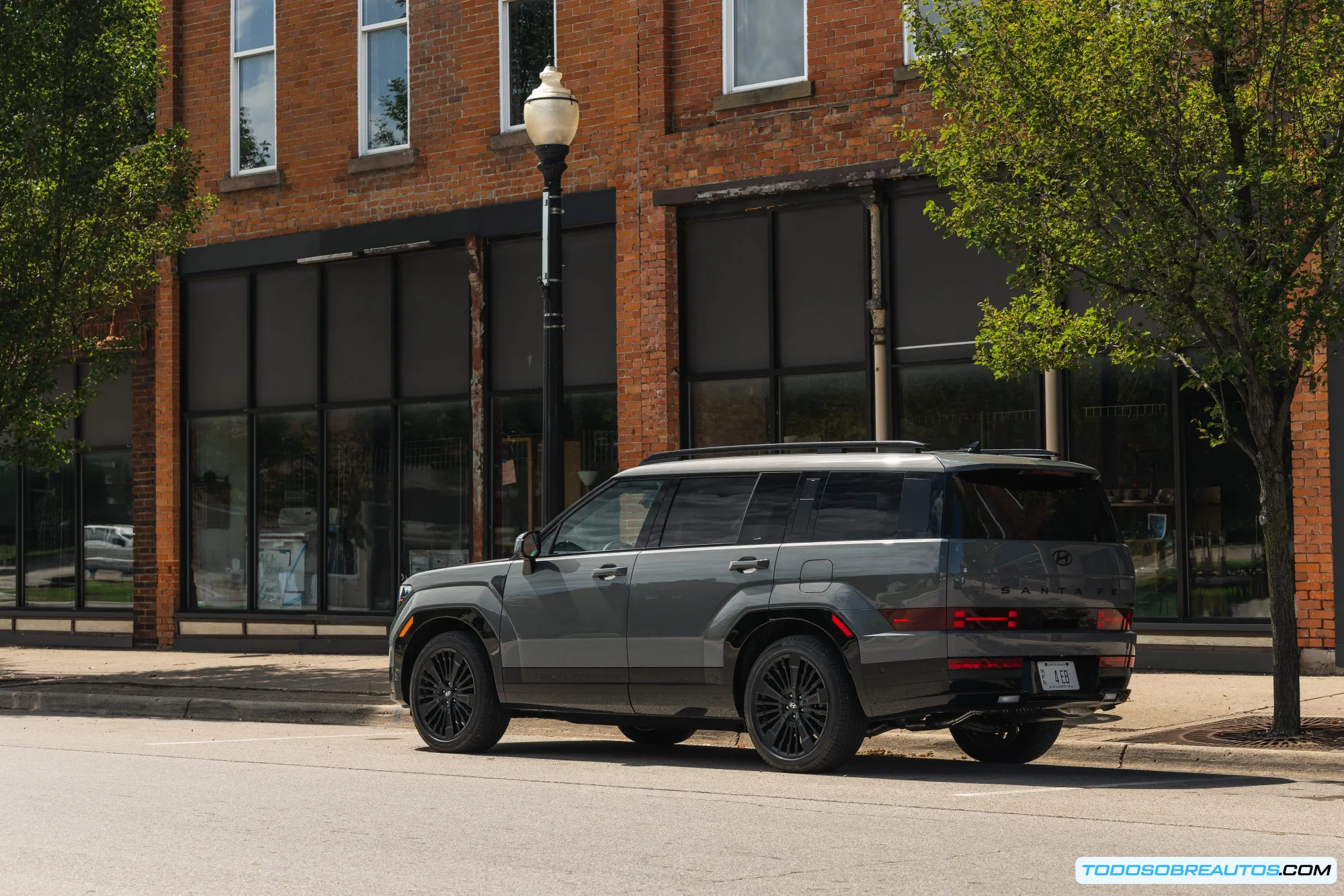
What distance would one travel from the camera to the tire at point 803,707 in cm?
959

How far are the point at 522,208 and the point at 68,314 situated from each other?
4.81m

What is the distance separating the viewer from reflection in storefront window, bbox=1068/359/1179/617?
48.4ft

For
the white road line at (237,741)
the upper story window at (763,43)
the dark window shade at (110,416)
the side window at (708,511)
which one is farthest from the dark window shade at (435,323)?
the side window at (708,511)

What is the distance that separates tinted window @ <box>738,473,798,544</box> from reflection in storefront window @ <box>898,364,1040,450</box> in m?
5.41

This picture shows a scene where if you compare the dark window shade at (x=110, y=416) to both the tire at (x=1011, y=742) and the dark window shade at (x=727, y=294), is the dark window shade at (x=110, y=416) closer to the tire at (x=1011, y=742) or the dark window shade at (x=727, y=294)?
the dark window shade at (x=727, y=294)

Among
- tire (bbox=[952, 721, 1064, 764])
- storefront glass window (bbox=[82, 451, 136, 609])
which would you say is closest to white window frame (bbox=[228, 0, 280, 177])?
storefront glass window (bbox=[82, 451, 136, 609])

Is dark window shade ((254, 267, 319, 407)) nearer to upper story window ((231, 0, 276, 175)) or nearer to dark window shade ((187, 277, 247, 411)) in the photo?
dark window shade ((187, 277, 247, 411))

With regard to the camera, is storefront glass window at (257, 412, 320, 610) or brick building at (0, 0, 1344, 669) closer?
brick building at (0, 0, 1344, 669)

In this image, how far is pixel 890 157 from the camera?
16.0 meters

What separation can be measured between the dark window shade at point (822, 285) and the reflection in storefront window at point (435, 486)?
162 inches

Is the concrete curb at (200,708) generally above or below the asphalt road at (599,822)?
below

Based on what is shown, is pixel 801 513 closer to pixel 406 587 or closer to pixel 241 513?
pixel 406 587

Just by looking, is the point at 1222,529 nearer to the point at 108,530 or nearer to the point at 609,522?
the point at 609,522

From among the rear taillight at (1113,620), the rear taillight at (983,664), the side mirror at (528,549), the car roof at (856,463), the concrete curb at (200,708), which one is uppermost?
the car roof at (856,463)
